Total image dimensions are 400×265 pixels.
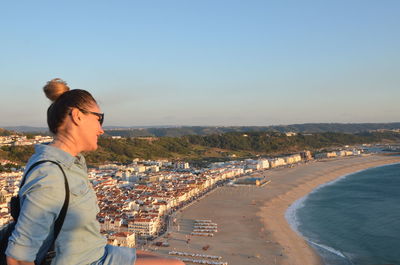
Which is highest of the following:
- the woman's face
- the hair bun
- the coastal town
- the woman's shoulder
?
the hair bun

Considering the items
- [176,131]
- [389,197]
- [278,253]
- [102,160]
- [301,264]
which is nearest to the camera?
[301,264]

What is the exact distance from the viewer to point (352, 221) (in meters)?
25.9

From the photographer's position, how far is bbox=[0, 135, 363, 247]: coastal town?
858 inches

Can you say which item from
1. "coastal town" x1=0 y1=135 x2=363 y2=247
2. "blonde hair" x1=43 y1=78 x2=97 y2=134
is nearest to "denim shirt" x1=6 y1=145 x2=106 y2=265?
"blonde hair" x1=43 y1=78 x2=97 y2=134

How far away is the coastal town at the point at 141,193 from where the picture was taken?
2178cm

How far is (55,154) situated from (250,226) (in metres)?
23.6

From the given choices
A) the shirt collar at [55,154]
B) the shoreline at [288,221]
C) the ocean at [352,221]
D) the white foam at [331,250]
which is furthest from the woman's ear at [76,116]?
the white foam at [331,250]

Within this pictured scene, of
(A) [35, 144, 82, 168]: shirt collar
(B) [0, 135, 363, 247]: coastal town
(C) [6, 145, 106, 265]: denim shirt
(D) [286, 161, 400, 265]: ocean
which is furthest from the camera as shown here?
(B) [0, 135, 363, 247]: coastal town

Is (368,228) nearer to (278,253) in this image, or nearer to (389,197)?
(278,253)

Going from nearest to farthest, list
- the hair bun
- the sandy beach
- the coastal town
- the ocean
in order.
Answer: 1. the hair bun
2. the sandy beach
3. the ocean
4. the coastal town

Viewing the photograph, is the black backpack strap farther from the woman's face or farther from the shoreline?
the shoreline

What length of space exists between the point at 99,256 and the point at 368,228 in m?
26.1

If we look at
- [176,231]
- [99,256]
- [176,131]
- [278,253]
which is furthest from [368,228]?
[176,131]

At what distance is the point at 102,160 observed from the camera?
193 feet
